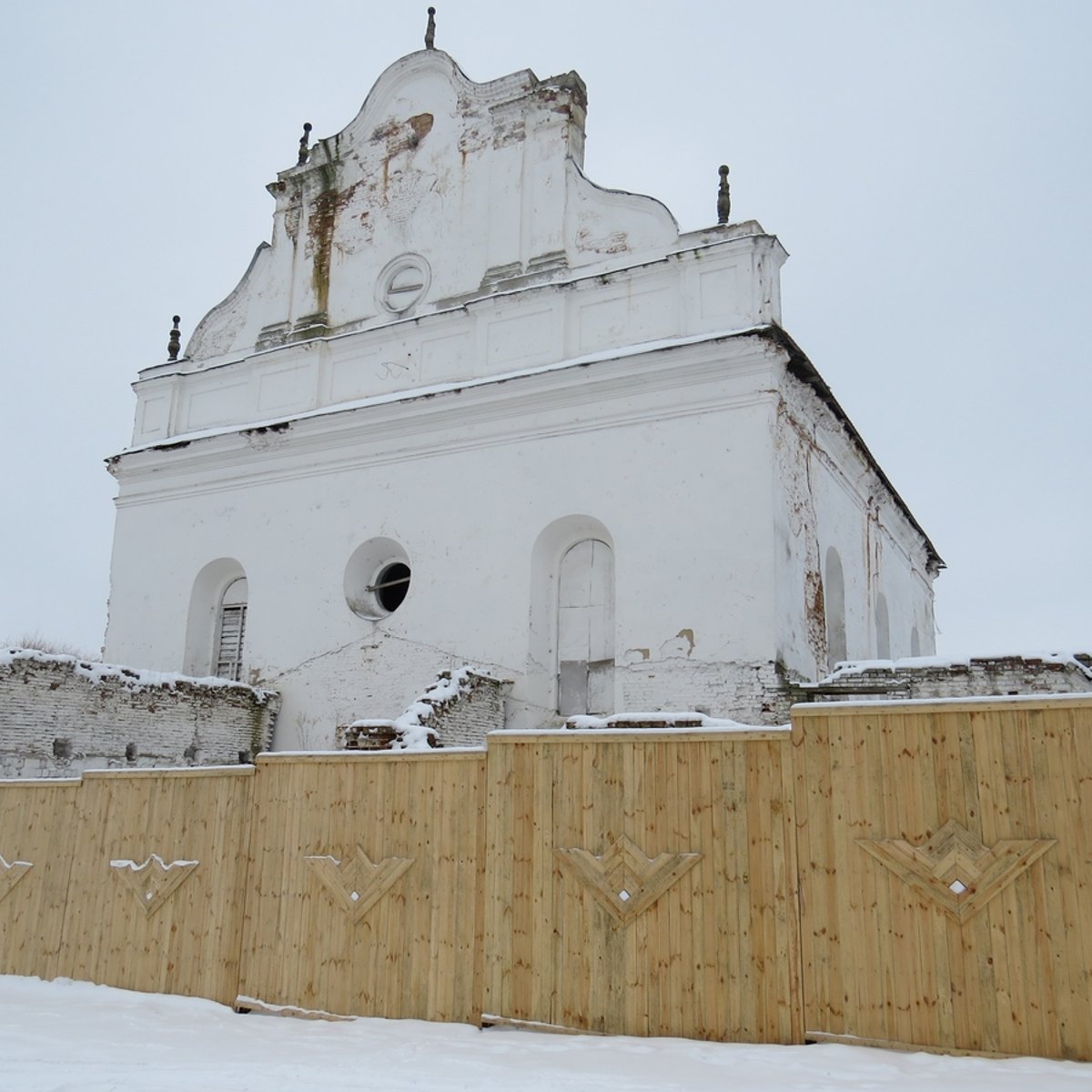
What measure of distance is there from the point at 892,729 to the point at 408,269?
1410 cm

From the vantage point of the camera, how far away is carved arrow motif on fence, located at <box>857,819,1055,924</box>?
287 inches

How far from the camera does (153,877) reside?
1048cm

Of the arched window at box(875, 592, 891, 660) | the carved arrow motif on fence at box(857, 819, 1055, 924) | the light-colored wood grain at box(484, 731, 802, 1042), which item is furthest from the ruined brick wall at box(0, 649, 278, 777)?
the arched window at box(875, 592, 891, 660)

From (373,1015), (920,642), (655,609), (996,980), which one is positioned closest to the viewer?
(996,980)

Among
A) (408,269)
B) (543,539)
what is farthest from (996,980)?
(408,269)

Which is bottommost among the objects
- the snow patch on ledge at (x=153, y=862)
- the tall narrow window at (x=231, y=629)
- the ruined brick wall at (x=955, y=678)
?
the snow patch on ledge at (x=153, y=862)

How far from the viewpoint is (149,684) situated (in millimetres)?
16016

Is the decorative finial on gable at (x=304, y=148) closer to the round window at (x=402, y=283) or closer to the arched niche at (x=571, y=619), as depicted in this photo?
the round window at (x=402, y=283)

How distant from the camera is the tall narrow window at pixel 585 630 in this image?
16.2 m

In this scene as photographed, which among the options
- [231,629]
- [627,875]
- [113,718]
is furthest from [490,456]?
[627,875]

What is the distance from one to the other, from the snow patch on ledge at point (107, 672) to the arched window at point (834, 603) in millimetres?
9673

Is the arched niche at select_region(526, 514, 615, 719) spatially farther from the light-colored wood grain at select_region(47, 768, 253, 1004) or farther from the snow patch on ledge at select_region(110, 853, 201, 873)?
the snow patch on ledge at select_region(110, 853, 201, 873)

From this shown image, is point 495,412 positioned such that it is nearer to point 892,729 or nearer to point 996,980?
point 892,729

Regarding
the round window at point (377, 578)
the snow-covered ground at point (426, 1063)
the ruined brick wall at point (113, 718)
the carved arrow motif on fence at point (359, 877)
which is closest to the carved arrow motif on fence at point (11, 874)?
the snow-covered ground at point (426, 1063)
